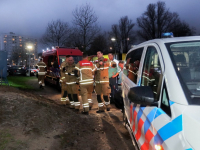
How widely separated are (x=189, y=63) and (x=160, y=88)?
1.62ft

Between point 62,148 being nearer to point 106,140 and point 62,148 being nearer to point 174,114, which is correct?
point 106,140

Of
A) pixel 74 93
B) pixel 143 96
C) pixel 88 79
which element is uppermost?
pixel 143 96

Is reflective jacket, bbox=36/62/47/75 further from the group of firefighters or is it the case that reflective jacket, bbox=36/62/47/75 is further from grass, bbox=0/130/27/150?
grass, bbox=0/130/27/150

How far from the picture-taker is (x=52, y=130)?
4605 mm

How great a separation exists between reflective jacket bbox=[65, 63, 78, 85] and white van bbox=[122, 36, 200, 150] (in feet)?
13.9

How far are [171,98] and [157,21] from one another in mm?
53191

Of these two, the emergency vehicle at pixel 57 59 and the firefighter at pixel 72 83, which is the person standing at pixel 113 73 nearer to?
the firefighter at pixel 72 83

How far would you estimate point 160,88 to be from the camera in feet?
6.85

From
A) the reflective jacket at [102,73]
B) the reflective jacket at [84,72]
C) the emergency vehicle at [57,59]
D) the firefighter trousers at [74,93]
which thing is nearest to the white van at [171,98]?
the reflective jacket at [84,72]

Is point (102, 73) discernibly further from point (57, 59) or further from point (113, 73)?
point (57, 59)

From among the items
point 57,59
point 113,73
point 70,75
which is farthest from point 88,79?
point 57,59

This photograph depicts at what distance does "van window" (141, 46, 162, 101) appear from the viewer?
2414 mm

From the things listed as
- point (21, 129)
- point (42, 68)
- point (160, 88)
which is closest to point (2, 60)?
point (42, 68)

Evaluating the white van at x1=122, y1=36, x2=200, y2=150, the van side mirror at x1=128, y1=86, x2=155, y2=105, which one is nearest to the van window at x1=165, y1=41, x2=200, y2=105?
the white van at x1=122, y1=36, x2=200, y2=150
